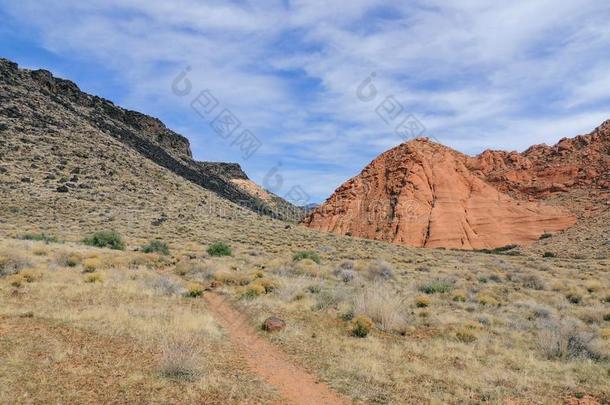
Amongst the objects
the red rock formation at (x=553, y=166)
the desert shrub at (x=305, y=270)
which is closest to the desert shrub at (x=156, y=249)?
the desert shrub at (x=305, y=270)

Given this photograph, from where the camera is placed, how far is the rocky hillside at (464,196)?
5762 centimetres

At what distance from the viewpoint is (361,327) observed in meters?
11.2

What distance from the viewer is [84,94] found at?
69.1 meters

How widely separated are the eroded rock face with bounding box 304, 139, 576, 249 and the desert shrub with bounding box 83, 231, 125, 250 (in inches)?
1456

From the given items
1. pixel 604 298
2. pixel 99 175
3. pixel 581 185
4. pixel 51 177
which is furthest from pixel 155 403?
pixel 581 185

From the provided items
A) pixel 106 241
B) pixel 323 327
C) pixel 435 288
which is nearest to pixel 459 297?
pixel 435 288

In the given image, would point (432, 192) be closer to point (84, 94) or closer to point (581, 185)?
point (581, 185)

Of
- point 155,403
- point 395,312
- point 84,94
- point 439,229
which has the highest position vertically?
point 84,94

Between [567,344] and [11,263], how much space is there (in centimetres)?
1721

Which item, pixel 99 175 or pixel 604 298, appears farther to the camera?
pixel 99 175

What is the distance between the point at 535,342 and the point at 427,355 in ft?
10.8

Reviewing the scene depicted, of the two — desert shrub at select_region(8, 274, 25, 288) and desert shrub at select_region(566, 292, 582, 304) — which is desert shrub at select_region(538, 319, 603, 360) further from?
desert shrub at select_region(8, 274, 25, 288)

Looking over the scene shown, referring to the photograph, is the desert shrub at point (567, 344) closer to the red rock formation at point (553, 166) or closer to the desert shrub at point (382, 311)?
the desert shrub at point (382, 311)

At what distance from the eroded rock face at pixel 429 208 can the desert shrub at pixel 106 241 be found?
37.0 meters
